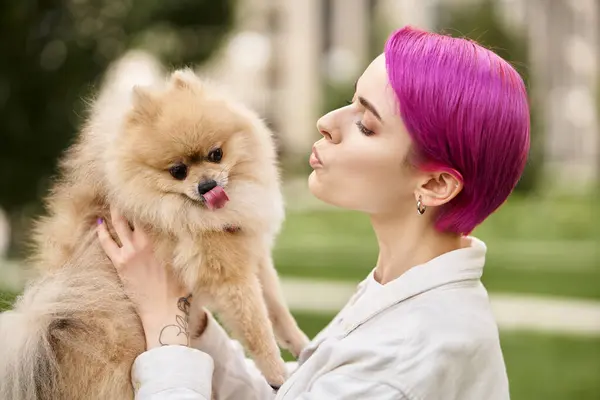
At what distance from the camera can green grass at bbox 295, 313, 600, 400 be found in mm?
6383

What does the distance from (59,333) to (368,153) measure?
907 mm

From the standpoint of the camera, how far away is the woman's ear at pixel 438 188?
1867 millimetres

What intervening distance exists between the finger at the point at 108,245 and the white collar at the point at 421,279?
68 cm

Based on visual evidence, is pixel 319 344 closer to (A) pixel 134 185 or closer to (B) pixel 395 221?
(B) pixel 395 221

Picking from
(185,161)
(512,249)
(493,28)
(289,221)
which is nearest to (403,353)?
(185,161)

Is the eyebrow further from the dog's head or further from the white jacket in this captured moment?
the dog's head

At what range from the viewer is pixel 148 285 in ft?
7.13

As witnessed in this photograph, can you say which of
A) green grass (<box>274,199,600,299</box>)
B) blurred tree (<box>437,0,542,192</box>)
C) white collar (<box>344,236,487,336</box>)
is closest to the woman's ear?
white collar (<box>344,236,487,336</box>)

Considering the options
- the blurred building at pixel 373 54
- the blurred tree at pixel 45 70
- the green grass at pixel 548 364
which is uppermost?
the blurred tree at pixel 45 70

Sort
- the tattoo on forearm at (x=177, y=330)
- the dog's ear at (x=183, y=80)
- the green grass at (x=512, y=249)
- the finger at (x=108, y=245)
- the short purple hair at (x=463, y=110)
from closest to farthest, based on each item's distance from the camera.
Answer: the short purple hair at (x=463, y=110) < the tattoo on forearm at (x=177, y=330) < the finger at (x=108, y=245) < the dog's ear at (x=183, y=80) < the green grass at (x=512, y=249)

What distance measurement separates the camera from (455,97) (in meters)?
1.79

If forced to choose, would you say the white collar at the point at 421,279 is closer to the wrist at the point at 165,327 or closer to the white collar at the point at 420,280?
the white collar at the point at 420,280

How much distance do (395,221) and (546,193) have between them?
91.0 ft

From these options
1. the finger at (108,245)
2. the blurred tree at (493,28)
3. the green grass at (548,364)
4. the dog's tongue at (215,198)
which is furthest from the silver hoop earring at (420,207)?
the blurred tree at (493,28)
